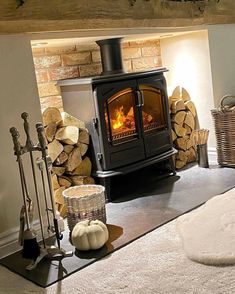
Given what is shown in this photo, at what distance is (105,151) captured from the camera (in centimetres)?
298

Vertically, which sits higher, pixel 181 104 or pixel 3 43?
pixel 3 43

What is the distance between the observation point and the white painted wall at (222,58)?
3711 mm

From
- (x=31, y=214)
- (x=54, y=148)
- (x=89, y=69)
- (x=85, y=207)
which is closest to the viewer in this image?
(x=31, y=214)

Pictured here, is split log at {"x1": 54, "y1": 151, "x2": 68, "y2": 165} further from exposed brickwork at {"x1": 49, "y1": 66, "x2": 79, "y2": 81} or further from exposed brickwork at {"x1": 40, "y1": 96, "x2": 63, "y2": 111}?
exposed brickwork at {"x1": 49, "y1": 66, "x2": 79, "y2": 81}

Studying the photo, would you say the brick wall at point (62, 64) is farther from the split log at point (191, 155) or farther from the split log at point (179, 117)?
the split log at point (191, 155)

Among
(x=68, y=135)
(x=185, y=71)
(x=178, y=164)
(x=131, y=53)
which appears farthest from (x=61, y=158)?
(x=185, y=71)

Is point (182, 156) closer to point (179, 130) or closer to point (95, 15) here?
point (179, 130)

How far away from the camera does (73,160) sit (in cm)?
294

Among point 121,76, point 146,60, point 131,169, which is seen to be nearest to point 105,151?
point 131,169

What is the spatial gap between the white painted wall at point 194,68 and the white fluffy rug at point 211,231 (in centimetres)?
121

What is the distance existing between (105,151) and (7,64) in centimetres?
98

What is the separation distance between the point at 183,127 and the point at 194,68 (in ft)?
1.82

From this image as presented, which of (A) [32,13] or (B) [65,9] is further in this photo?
(B) [65,9]

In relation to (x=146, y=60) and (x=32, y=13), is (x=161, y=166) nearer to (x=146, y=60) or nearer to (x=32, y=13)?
(x=146, y=60)
